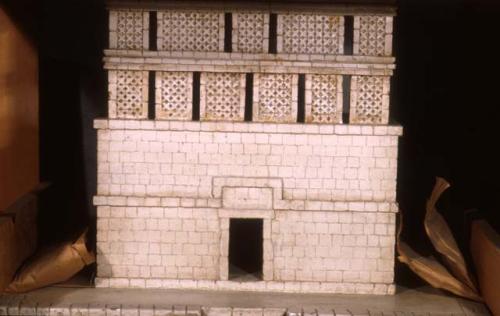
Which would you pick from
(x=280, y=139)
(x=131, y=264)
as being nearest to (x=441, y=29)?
(x=280, y=139)

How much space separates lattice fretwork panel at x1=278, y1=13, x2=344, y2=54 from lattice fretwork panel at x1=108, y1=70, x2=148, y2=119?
3.93ft

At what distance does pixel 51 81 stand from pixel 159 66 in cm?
212

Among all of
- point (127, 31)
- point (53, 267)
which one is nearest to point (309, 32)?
point (127, 31)

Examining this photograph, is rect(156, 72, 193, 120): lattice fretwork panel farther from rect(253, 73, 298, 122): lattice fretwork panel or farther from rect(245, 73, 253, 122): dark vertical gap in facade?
rect(245, 73, 253, 122): dark vertical gap in facade

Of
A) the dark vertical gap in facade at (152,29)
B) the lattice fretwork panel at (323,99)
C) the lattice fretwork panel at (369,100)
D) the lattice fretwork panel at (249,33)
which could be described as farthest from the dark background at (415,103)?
the lattice fretwork panel at (249,33)

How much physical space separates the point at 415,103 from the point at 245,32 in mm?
2406

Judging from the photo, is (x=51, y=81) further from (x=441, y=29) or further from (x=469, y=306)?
(x=469, y=306)

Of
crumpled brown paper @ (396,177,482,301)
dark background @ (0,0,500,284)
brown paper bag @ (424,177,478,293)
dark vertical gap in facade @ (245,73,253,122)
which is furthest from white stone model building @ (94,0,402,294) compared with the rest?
dark background @ (0,0,500,284)

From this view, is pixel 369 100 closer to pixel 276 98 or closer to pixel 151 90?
pixel 276 98

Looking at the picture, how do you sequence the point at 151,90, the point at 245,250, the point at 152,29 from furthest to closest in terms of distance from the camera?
the point at 245,250
the point at 151,90
the point at 152,29

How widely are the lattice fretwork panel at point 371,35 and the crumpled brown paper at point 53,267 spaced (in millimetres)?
2895

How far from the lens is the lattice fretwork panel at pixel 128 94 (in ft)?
23.9

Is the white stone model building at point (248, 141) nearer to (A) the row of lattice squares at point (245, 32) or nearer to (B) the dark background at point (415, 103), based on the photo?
(A) the row of lattice squares at point (245, 32)

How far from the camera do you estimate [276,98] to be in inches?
287
